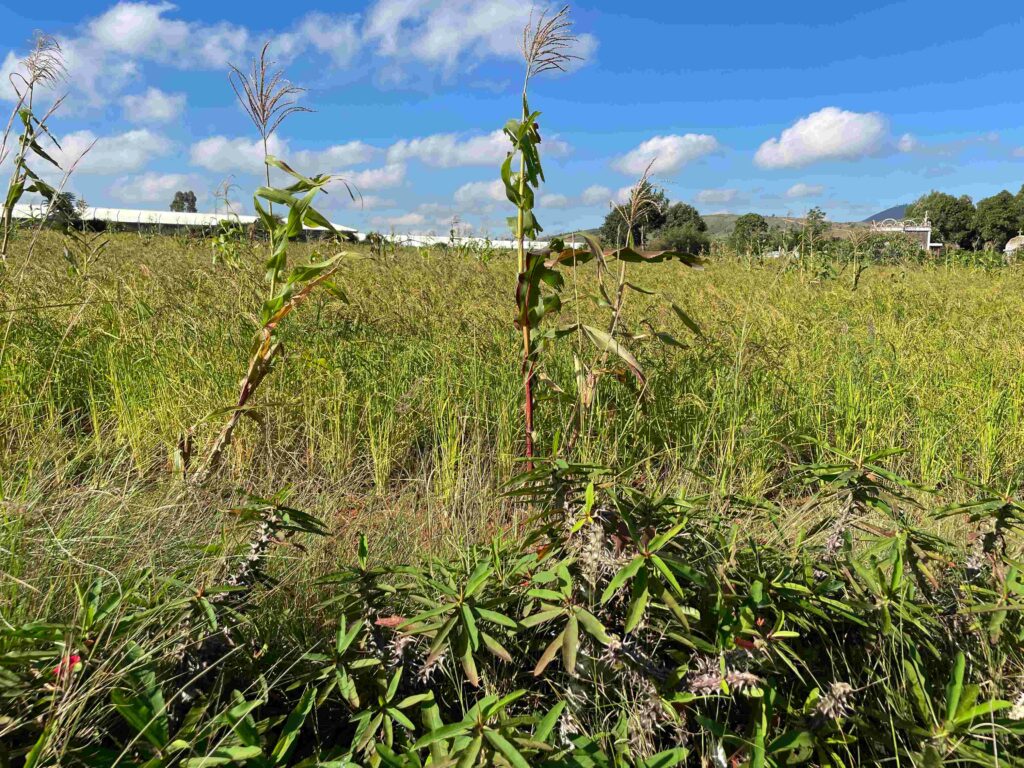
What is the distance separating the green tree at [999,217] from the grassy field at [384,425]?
195 ft

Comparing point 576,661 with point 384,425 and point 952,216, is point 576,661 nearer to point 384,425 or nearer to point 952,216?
point 384,425

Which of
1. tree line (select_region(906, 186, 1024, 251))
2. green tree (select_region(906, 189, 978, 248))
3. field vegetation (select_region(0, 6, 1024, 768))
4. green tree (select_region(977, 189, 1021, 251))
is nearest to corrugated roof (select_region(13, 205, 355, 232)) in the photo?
field vegetation (select_region(0, 6, 1024, 768))

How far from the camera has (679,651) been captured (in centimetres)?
125

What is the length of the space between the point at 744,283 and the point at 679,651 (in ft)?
18.7

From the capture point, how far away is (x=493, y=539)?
143 cm

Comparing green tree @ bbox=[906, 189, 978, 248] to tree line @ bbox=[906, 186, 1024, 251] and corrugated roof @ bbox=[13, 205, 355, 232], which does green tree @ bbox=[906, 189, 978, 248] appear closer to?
tree line @ bbox=[906, 186, 1024, 251]

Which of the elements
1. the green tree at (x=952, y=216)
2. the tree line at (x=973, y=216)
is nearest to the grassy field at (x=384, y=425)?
the tree line at (x=973, y=216)

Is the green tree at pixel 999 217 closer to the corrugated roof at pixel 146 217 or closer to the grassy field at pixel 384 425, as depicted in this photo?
the corrugated roof at pixel 146 217

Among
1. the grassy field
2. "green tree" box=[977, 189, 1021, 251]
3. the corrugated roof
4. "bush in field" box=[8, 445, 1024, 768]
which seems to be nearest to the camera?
"bush in field" box=[8, 445, 1024, 768]

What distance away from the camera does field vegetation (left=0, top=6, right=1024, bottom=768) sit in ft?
3.57

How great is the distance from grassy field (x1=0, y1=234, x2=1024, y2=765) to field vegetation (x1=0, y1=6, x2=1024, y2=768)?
2 cm

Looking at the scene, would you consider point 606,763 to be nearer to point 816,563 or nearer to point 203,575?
point 816,563

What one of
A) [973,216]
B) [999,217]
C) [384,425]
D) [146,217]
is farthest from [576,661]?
[973,216]

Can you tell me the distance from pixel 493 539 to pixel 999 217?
222 ft
